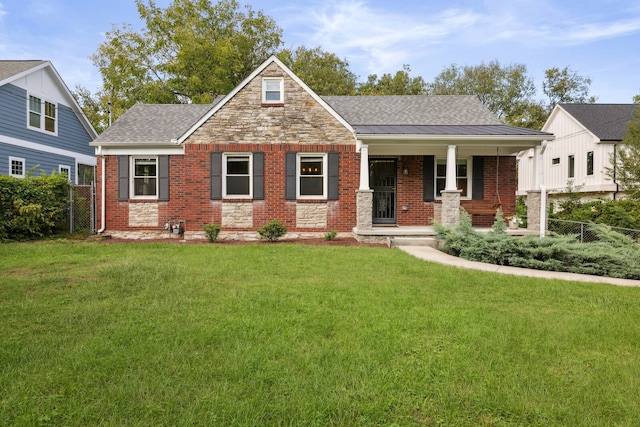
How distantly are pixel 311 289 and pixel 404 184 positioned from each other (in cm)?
841

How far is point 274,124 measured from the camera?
1230 centimetres

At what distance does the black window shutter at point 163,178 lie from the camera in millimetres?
12594

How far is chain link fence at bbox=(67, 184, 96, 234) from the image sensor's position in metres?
13.0

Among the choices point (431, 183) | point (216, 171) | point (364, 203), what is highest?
point (216, 171)

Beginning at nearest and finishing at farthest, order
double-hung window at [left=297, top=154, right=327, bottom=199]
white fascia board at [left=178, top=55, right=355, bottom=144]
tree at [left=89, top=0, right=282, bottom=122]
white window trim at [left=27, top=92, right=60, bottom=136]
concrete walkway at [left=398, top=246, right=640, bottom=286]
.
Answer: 1. concrete walkway at [left=398, top=246, right=640, bottom=286]
2. white fascia board at [left=178, top=55, right=355, bottom=144]
3. double-hung window at [left=297, top=154, right=327, bottom=199]
4. white window trim at [left=27, top=92, right=60, bottom=136]
5. tree at [left=89, top=0, right=282, bottom=122]

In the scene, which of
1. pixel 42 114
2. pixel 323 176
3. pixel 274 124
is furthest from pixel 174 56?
pixel 323 176

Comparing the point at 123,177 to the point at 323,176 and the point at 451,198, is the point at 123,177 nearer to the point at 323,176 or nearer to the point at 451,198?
the point at 323,176

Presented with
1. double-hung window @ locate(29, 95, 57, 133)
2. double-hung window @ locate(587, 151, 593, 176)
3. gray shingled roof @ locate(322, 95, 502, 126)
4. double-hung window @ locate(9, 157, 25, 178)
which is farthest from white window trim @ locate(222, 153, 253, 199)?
double-hung window @ locate(587, 151, 593, 176)

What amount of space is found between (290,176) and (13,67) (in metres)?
13.1

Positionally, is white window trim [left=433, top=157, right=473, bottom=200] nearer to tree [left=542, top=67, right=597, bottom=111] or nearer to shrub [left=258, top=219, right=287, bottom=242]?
shrub [left=258, top=219, right=287, bottom=242]

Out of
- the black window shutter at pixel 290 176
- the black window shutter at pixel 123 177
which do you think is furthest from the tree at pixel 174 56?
the black window shutter at pixel 290 176

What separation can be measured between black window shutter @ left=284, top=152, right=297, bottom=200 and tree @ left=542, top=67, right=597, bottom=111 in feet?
94.7

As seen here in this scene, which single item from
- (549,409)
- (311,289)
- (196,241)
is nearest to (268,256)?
(311,289)

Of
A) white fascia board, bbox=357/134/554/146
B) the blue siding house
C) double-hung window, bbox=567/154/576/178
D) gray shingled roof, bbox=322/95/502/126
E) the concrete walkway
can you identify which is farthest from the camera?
double-hung window, bbox=567/154/576/178
